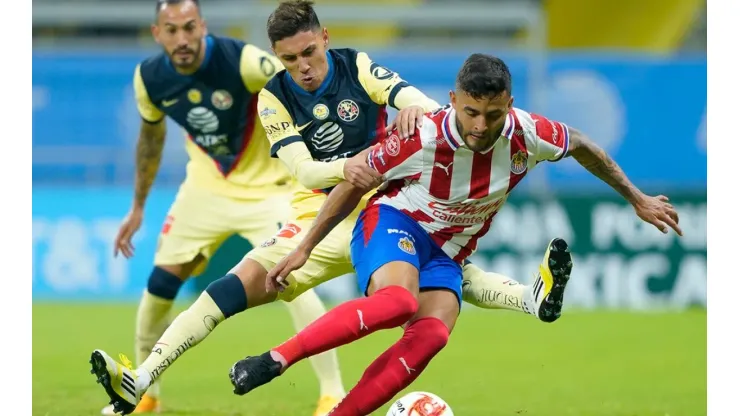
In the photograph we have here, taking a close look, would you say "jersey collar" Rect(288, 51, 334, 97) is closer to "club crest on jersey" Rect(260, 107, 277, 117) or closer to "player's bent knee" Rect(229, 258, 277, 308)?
"club crest on jersey" Rect(260, 107, 277, 117)

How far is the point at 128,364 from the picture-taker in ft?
18.5

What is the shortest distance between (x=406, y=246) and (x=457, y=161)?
1.57 feet

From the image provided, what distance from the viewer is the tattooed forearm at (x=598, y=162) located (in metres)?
5.63

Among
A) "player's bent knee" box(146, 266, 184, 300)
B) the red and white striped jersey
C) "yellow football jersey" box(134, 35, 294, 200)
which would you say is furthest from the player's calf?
"yellow football jersey" box(134, 35, 294, 200)

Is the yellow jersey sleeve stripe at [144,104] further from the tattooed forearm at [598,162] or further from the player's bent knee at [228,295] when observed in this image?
the tattooed forearm at [598,162]

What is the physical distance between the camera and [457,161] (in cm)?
555

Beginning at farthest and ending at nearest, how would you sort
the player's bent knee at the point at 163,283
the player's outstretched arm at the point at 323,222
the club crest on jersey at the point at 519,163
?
the player's bent knee at the point at 163,283
the club crest on jersey at the point at 519,163
the player's outstretched arm at the point at 323,222

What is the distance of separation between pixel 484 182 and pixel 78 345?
5916mm

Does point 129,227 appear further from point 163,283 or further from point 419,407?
point 419,407

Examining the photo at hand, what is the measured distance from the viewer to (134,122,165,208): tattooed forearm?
7379mm

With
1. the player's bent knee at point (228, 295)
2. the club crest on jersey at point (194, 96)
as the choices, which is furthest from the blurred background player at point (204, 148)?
the player's bent knee at point (228, 295)

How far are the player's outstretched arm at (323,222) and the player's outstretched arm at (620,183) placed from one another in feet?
3.57

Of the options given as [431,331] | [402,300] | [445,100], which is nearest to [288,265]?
[402,300]

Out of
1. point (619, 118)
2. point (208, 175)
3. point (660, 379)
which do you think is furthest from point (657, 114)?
point (208, 175)
